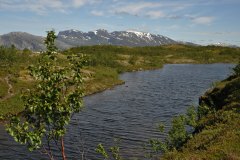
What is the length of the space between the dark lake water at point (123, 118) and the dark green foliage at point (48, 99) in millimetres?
11661

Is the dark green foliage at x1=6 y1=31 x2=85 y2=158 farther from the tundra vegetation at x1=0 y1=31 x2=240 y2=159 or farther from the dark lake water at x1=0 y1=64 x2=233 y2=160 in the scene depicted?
the dark lake water at x1=0 y1=64 x2=233 y2=160

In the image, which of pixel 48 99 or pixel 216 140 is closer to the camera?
pixel 48 99

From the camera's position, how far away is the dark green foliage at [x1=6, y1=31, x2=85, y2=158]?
17.4 m

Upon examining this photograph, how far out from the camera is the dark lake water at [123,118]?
44125 mm

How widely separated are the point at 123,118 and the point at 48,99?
4478cm

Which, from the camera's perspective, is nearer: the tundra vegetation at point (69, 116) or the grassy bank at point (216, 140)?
the tundra vegetation at point (69, 116)

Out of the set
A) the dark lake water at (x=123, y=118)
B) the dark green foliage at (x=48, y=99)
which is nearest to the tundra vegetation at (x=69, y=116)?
the dark green foliage at (x=48, y=99)

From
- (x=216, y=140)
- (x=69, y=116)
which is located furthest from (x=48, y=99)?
(x=216, y=140)

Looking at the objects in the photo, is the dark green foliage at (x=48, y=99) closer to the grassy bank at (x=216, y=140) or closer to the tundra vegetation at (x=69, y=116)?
the tundra vegetation at (x=69, y=116)

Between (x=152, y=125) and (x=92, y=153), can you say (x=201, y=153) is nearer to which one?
(x=92, y=153)

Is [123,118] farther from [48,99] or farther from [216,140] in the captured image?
[48,99]

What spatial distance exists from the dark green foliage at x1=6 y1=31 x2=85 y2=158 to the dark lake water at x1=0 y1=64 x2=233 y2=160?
11.7 m

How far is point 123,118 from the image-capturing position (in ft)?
203

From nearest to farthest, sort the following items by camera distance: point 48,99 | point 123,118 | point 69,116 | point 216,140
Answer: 1. point 48,99
2. point 69,116
3. point 216,140
4. point 123,118
